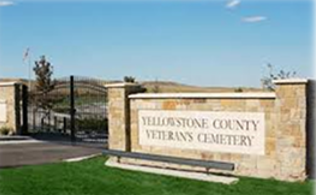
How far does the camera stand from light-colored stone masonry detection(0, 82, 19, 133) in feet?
71.0

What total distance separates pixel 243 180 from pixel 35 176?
13.8 feet

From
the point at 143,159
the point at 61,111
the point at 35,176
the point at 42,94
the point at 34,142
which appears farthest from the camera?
the point at 61,111

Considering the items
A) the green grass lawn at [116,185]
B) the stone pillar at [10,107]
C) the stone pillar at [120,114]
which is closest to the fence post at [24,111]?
the stone pillar at [10,107]

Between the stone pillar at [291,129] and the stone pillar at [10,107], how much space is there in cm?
1392

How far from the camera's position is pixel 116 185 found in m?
10.1

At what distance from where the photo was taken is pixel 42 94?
23922mm

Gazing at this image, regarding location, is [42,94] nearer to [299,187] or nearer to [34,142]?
[34,142]

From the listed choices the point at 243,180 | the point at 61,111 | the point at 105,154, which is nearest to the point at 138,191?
the point at 243,180

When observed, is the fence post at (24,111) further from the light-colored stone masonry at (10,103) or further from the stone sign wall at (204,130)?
the stone sign wall at (204,130)

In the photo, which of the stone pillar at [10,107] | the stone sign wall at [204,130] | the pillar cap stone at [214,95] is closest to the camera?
the pillar cap stone at [214,95]

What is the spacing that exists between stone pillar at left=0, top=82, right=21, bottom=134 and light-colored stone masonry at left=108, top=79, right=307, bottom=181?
10290 mm

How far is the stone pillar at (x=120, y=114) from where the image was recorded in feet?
42.5

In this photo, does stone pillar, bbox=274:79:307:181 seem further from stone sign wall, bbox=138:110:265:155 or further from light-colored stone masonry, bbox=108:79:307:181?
stone sign wall, bbox=138:110:265:155

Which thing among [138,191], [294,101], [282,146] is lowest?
[138,191]
